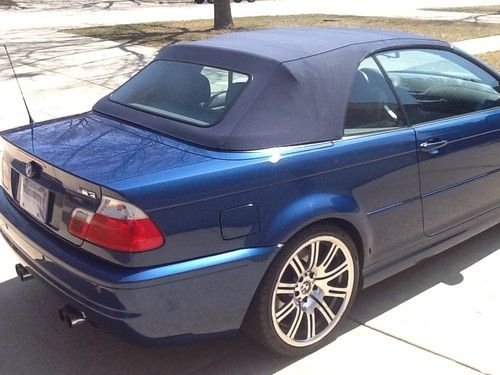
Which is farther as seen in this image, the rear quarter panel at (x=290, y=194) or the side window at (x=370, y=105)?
the side window at (x=370, y=105)

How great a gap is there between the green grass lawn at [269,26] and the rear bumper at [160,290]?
11933 mm

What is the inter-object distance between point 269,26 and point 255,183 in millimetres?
16108

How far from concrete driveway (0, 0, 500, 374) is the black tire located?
0.12m

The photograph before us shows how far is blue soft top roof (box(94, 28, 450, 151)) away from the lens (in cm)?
289

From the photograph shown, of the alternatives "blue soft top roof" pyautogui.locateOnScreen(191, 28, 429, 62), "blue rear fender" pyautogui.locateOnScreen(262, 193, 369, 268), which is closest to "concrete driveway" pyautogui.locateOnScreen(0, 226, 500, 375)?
"blue rear fender" pyautogui.locateOnScreen(262, 193, 369, 268)

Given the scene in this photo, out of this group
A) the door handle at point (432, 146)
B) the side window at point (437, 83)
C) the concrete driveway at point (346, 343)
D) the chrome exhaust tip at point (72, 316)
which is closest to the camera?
the chrome exhaust tip at point (72, 316)

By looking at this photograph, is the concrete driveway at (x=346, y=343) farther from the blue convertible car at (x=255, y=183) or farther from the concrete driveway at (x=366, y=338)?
the blue convertible car at (x=255, y=183)

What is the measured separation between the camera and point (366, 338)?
3.23 metres

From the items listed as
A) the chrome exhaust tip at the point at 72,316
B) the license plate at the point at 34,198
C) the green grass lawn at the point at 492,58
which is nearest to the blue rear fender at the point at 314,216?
the chrome exhaust tip at the point at 72,316

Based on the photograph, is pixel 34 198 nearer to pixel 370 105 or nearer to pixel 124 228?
pixel 124 228

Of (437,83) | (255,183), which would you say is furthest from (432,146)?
(255,183)

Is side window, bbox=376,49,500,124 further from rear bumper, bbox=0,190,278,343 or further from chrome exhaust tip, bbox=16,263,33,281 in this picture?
chrome exhaust tip, bbox=16,263,33,281

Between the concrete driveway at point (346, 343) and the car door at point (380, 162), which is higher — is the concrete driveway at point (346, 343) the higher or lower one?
the lower one

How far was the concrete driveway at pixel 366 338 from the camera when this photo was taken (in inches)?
118
